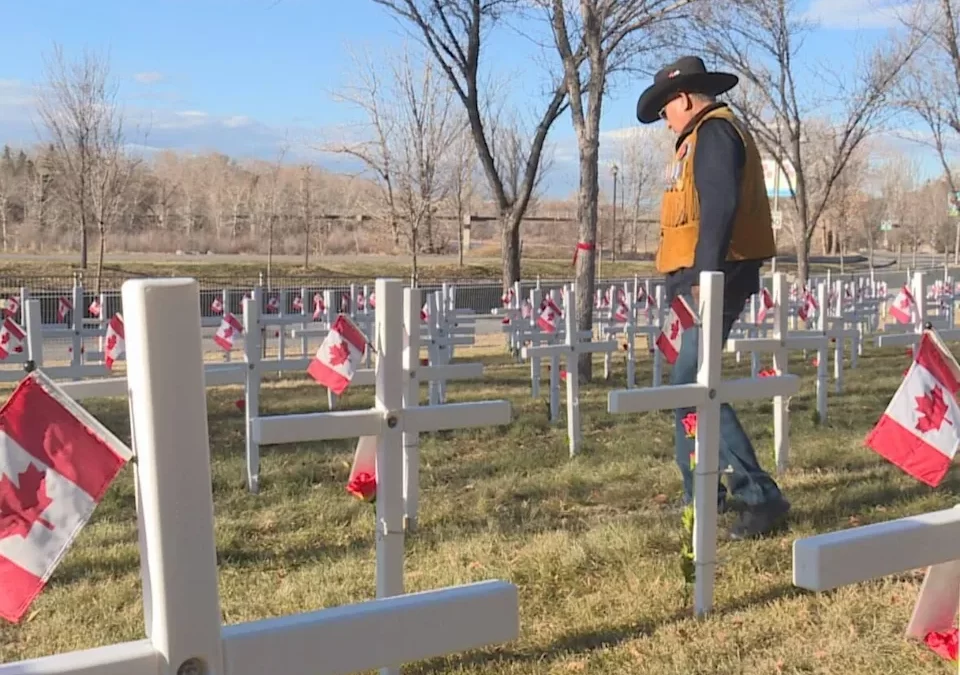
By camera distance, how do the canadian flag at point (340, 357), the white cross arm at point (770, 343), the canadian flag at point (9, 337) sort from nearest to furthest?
the canadian flag at point (340, 357), the white cross arm at point (770, 343), the canadian flag at point (9, 337)

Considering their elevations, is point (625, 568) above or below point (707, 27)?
below

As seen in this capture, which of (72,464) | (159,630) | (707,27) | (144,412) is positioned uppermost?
(707,27)

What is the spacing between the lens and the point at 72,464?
1674 mm

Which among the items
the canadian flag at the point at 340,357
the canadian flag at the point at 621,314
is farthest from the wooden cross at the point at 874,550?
the canadian flag at the point at 621,314

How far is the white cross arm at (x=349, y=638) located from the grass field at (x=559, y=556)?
149cm

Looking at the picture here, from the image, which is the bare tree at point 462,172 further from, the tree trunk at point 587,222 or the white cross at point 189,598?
the white cross at point 189,598

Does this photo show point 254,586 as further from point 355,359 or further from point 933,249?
point 933,249

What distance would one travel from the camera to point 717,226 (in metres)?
4.28

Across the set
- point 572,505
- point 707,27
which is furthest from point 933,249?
point 572,505

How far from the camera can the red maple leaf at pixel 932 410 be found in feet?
9.07

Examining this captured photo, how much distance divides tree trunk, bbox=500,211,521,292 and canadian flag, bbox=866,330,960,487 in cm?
1285

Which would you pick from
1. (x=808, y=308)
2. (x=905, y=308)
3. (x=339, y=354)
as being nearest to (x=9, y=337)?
(x=339, y=354)

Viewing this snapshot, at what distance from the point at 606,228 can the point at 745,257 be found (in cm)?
5434

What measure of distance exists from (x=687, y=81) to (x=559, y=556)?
2.23 meters
